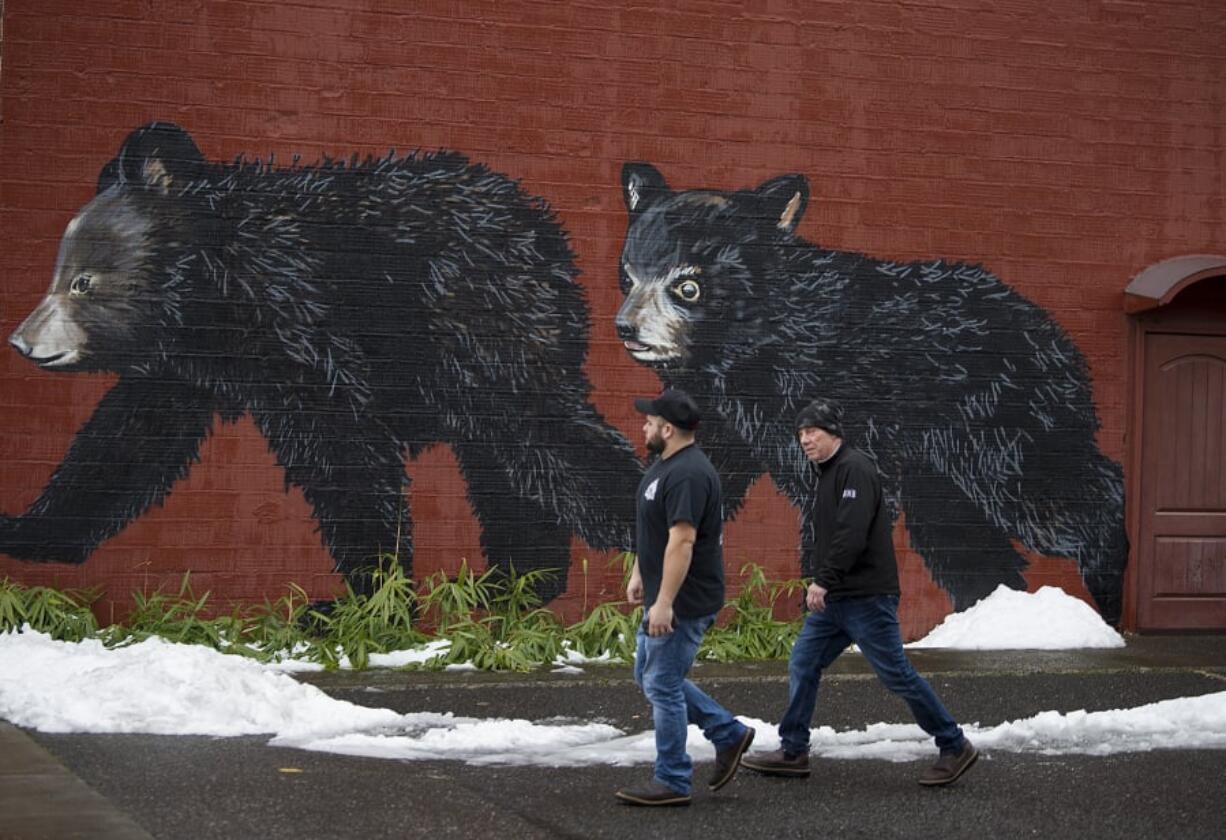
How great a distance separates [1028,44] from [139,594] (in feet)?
26.2

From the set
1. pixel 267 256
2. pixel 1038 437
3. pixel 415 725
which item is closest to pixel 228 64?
pixel 267 256

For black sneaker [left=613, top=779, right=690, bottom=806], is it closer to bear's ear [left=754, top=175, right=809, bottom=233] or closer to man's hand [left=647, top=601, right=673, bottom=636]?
man's hand [left=647, top=601, right=673, bottom=636]

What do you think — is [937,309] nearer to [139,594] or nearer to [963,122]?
[963,122]

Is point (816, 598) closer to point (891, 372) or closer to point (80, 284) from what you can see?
point (891, 372)

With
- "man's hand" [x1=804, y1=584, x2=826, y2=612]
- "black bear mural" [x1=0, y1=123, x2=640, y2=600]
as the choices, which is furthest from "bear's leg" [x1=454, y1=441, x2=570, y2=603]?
"man's hand" [x1=804, y1=584, x2=826, y2=612]

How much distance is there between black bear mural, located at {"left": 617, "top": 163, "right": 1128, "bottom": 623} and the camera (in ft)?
41.2

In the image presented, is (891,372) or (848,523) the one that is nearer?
(848,523)

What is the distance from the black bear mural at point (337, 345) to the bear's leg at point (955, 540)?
2341 mm

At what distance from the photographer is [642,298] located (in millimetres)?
12484

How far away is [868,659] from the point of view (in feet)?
26.0

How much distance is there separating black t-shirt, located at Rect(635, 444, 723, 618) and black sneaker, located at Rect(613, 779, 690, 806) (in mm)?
746

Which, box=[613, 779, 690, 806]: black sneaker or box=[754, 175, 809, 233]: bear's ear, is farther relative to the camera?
box=[754, 175, 809, 233]: bear's ear

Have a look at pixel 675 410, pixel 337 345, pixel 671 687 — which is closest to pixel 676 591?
pixel 671 687

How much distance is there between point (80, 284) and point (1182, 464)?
8.66 metres
